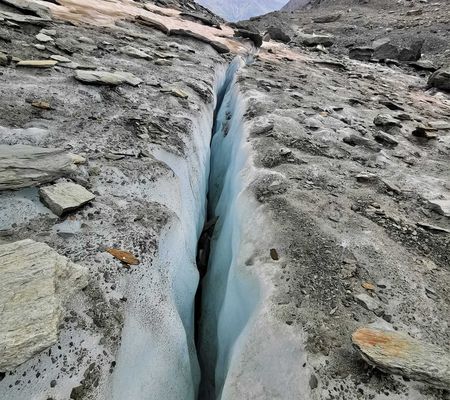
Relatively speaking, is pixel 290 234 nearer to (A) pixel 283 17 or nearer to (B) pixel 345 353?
(B) pixel 345 353

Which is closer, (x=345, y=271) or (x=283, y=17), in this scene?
(x=345, y=271)

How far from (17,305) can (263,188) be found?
208 cm

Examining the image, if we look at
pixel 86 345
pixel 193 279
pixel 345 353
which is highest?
pixel 345 353

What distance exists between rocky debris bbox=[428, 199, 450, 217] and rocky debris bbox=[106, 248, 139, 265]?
244 cm

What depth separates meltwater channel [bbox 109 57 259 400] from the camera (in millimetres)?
1882

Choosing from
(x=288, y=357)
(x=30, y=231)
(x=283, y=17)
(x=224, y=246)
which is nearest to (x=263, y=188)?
(x=224, y=246)

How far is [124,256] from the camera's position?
2.12m

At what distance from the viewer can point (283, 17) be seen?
22797 millimetres

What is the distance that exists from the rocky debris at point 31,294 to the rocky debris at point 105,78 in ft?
9.55

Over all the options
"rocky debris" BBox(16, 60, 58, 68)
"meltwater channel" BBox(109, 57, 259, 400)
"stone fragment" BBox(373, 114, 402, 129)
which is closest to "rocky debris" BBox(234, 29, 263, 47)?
"stone fragment" BBox(373, 114, 402, 129)

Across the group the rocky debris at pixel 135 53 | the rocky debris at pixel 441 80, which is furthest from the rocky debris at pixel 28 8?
the rocky debris at pixel 441 80

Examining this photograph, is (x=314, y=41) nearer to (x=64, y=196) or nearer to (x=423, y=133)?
(x=423, y=133)

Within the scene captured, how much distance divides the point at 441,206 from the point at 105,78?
3853mm

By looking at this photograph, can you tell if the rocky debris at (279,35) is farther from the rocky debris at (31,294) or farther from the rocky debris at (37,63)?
the rocky debris at (31,294)
